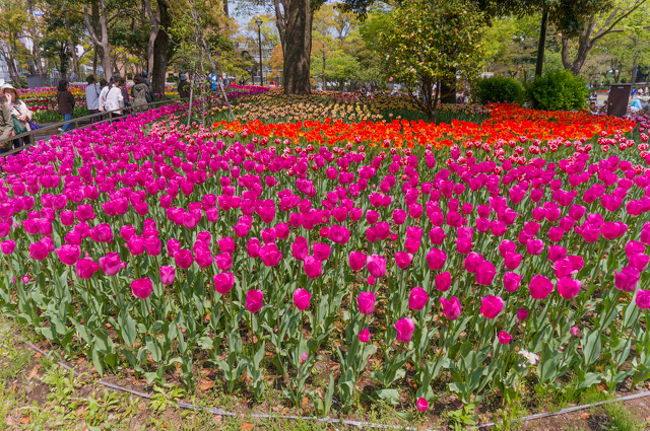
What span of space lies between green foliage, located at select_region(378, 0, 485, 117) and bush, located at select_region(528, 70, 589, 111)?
6610 millimetres

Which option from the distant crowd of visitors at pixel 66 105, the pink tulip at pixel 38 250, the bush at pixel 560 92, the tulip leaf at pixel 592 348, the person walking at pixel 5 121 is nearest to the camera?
the tulip leaf at pixel 592 348

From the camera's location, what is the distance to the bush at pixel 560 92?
53.9 feet

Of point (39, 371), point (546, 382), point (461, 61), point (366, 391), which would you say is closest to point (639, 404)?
point (546, 382)

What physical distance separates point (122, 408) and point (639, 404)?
3255mm

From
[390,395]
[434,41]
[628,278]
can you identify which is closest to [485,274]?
[628,278]

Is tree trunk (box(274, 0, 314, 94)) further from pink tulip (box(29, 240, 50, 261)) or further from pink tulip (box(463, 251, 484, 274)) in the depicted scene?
pink tulip (box(463, 251, 484, 274))

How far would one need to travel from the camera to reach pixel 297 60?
18.0 metres

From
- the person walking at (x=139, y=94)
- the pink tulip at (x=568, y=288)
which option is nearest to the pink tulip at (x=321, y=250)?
the pink tulip at (x=568, y=288)

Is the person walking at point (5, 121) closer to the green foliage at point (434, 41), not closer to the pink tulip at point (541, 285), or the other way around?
the green foliage at point (434, 41)

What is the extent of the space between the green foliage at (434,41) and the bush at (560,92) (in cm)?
661

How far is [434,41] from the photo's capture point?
11.2 m

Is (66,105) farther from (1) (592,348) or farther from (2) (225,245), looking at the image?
(1) (592,348)

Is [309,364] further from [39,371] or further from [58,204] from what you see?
[58,204]

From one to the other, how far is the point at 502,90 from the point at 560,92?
2407 millimetres
